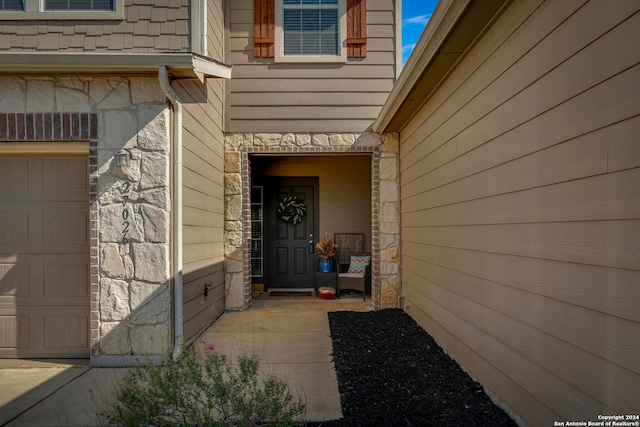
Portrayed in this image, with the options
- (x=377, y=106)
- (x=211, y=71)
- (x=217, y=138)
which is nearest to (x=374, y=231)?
(x=377, y=106)

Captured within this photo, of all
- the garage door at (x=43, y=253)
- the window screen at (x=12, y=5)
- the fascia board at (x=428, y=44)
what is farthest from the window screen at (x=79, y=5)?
the fascia board at (x=428, y=44)

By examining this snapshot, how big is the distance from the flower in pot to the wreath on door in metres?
0.68

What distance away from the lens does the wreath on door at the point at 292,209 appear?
773cm

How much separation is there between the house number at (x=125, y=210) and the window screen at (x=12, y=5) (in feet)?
6.30

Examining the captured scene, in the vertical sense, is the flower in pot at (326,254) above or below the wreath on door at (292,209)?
below

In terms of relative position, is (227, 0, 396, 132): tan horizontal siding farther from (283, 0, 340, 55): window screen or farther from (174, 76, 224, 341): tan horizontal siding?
(174, 76, 224, 341): tan horizontal siding

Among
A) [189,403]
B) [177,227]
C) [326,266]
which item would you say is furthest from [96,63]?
[326,266]

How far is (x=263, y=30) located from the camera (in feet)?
19.5

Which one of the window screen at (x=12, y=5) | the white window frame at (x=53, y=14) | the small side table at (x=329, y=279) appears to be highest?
the window screen at (x=12, y=5)

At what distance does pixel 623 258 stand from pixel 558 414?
2.90ft

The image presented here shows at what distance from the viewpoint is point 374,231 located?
5.98 metres

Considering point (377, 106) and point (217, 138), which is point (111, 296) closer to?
point (217, 138)

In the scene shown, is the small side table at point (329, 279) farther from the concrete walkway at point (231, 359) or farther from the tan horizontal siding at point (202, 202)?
the tan horizontal siding at point (202, 202)

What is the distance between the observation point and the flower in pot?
23.6 feet
